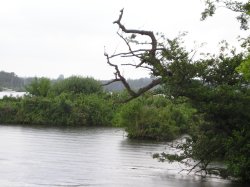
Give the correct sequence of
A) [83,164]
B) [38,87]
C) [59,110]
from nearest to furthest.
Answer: [83,164], [59,110], [38,87]

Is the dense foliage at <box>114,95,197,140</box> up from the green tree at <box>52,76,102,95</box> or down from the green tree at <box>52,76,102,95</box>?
down

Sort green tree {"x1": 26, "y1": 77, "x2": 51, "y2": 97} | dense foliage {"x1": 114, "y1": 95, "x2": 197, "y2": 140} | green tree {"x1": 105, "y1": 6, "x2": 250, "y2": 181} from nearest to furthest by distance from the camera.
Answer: green tree {"x1": 105, "y1": 6, "x2": 250, "y2": 181} → dense foliage {"x1": 114, "y1": 95, "x2": 197, "y2": 140} → green tree {"x1": 26, "y1": 77, "x2": 51, "y2": 97}

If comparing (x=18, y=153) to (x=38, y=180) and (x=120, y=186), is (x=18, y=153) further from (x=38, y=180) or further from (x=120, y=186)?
(x=120, y=186)

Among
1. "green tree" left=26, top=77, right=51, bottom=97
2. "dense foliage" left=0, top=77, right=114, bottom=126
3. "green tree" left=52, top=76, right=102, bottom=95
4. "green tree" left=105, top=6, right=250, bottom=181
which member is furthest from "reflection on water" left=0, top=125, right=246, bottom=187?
"green tree" left=52, top=76, right=102, bottom=95

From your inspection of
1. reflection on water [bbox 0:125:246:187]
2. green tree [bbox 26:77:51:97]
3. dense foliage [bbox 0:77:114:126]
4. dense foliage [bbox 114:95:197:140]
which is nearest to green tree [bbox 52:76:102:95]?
green tree [bbox 26:77:51:97]

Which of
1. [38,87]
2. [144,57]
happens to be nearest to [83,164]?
[144,57]

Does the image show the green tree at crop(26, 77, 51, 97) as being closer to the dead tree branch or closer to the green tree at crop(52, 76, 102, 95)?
the green tree at crop(52, 76, 102, 95)

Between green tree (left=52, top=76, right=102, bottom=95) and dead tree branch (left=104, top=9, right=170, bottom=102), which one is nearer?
dead tree branch (left=104, top=9, right=170, bottom=102)

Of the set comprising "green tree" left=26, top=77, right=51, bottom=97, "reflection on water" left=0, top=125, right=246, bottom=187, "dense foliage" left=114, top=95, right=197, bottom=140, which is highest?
"green tree" left=26, top=77, right=51, bottom=97

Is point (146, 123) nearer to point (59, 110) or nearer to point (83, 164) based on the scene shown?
point (83, 164)

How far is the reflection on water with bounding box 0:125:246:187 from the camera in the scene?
1529 centimetres

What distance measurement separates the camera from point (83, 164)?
18812 millimetres

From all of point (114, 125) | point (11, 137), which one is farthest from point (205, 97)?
point (114, 125)

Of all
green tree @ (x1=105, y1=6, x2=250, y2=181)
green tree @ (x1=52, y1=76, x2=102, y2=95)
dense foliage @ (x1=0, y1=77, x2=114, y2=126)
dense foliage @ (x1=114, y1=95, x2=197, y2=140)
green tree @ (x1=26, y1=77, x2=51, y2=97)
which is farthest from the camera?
green tree @ (x1=52, y1=76, x2=102, y2=95)
